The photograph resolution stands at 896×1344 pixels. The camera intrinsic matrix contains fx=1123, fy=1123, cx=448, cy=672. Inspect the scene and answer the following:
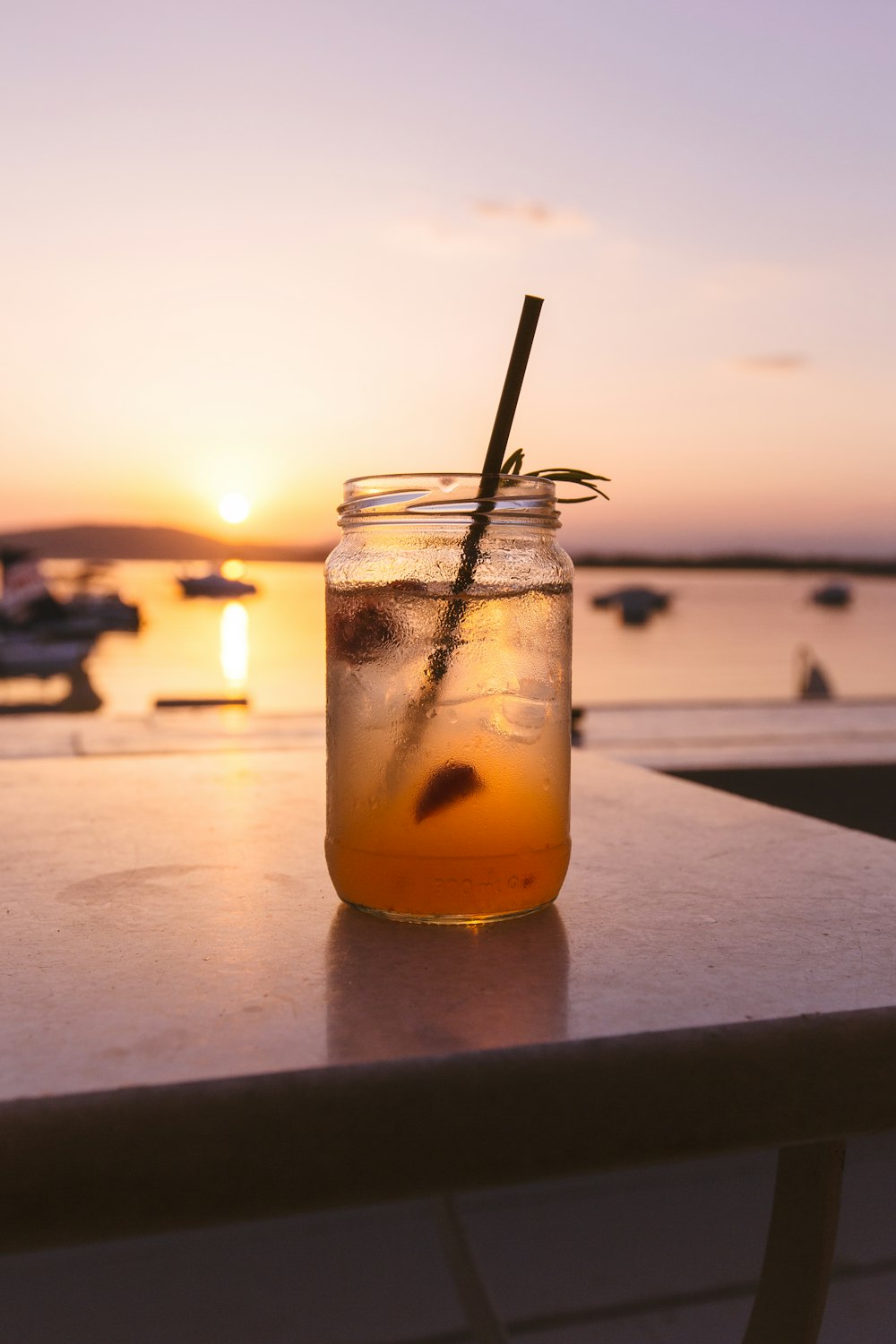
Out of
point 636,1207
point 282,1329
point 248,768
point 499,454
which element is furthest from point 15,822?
point 636,1207

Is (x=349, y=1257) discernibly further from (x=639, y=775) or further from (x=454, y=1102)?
(x=454, y=1102)

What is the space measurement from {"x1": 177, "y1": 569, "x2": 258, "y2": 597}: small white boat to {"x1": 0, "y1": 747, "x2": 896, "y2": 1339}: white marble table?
→ 76299mm

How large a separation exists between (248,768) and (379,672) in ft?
2.50

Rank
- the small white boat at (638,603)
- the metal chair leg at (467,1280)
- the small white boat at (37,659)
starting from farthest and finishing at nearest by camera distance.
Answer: the small white boat at (638,603), the small white boat at (37,659), the metal chair leg at (467,1280)

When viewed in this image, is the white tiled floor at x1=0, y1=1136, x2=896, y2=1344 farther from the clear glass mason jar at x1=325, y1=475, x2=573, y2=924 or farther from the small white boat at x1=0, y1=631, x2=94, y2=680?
the small white boat at x1=0, y1=631, x2=94, y2=680

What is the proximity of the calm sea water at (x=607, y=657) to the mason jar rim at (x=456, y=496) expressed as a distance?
4.37 meters

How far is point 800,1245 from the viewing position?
3.29ft

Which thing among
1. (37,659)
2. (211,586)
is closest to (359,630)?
(37,659)

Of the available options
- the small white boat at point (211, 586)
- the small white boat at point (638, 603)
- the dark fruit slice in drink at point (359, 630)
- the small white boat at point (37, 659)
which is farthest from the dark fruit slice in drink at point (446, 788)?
the small white boat at point (211, 586)

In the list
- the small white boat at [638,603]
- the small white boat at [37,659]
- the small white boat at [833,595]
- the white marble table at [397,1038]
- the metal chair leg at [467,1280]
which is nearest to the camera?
the white marble table at [397,1038]

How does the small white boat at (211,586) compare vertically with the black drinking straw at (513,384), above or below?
below

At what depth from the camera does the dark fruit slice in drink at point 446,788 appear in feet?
2.65

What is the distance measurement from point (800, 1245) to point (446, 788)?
57cm

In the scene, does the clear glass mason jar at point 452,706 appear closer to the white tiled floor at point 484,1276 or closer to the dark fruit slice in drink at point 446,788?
the dark fruit slice in drink at point 446,788
